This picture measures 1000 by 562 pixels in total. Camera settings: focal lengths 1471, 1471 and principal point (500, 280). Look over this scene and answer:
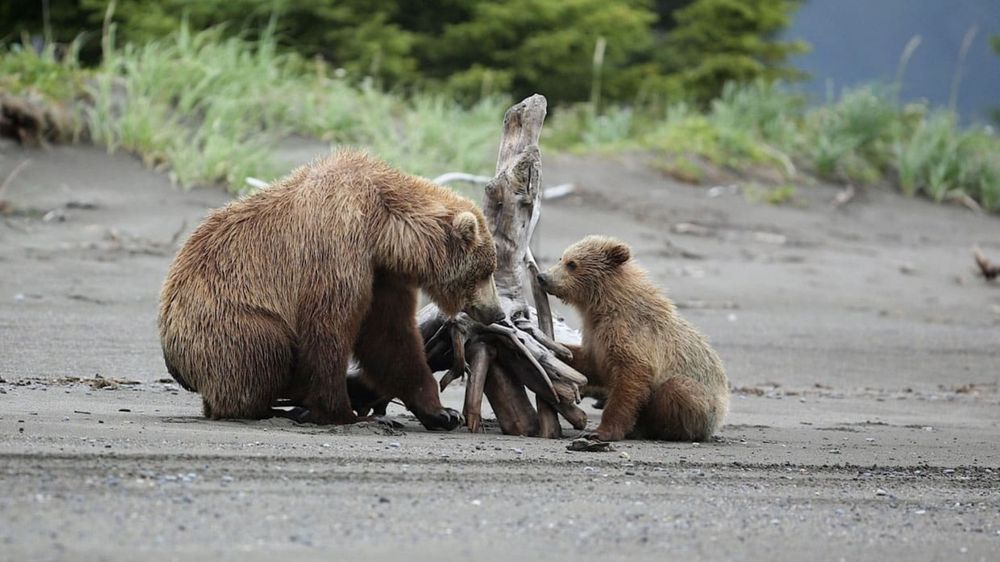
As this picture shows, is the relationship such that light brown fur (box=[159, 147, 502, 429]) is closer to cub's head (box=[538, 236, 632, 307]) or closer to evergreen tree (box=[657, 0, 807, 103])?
cub's head (box=[538, 236, 632, 307])

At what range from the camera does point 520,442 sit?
7.29 meters

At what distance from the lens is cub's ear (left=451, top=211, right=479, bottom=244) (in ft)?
24.1

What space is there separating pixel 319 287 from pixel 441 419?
0.99 m

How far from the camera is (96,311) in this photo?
36.0 feet

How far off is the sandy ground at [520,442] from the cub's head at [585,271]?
106 centimetres

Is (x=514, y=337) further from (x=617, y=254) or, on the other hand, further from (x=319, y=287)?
(x=319, y=287)

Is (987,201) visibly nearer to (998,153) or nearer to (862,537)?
(998,153)

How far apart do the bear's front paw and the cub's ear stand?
3.02 ft

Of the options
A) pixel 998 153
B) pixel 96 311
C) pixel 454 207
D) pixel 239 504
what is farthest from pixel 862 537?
pixel 998 153

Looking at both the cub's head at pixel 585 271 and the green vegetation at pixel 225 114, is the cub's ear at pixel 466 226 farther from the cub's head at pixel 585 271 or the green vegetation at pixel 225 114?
the green vegetation at pixel 225 114

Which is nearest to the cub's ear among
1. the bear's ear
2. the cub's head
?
the cub's head

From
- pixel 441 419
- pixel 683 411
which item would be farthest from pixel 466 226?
pixel 683 411

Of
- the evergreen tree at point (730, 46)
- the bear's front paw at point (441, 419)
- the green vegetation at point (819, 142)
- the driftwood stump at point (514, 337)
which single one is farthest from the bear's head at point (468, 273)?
the evergreen tree at point (730, 46)

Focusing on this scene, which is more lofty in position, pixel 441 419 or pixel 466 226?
pixel 466 226
